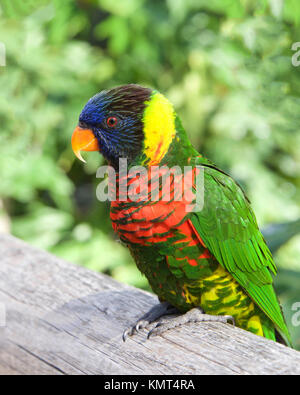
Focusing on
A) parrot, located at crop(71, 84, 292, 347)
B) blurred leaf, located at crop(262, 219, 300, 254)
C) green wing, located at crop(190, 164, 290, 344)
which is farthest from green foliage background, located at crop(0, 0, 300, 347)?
parrot, located at crop(71, 84, 292, 347)

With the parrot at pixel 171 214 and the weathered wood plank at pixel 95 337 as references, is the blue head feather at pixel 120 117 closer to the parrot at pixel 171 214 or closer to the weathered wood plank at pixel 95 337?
the parrot at pixel 171 214

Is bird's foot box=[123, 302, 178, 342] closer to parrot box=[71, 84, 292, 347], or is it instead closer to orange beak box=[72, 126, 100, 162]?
parrot box=[71, 84, 292, 347]

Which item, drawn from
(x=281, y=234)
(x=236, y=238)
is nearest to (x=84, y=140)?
(x=236, y=238)

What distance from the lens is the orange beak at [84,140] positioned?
1.47 meters

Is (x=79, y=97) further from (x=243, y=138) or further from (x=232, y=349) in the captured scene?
(x=232, y=349)

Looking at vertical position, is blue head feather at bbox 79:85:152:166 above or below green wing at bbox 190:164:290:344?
above

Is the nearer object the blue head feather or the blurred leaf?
the blue head feather

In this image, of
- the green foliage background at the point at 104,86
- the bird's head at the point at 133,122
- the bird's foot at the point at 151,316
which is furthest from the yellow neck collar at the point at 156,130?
the green foliage background at the point at 104,86

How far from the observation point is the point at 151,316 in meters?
1.38

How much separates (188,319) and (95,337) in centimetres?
28

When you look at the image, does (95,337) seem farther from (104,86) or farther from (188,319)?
(104,86)

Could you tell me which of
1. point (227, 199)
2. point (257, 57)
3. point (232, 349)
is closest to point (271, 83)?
point (257, 57)

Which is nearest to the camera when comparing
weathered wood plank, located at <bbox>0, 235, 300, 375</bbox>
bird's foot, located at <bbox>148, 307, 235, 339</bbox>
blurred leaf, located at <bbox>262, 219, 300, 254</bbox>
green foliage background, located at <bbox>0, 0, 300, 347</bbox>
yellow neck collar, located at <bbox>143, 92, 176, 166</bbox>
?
weathered wood plank, located at <bbox>0, 235, 300, 375</bbox>

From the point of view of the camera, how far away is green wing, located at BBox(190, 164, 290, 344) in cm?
137
